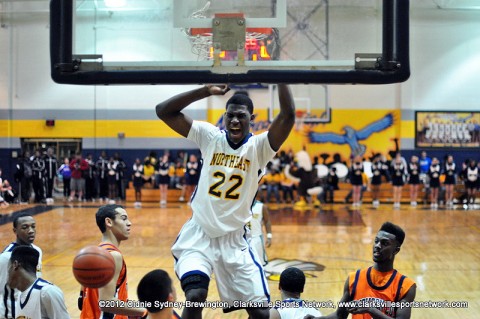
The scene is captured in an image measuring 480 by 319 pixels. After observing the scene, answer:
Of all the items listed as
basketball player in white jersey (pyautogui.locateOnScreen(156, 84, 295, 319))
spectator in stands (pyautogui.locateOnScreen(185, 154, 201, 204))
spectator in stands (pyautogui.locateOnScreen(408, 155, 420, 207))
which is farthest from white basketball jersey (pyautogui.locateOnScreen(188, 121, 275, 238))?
spectator in stands (pyautogui.locateOnScreen(408, 155, 420, 207))

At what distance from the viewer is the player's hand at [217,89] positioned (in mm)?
3893

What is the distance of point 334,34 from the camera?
166 inches

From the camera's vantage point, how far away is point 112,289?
4.19 m

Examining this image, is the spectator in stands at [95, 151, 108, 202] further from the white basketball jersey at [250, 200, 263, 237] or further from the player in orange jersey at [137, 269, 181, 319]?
the player in orange jersey at [137, 269, 181, 319]

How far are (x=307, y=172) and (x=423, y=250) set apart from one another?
8.63 m

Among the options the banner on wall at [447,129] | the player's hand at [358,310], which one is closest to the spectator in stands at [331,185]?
the banner on wall at [447,129]

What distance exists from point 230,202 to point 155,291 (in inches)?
49.2

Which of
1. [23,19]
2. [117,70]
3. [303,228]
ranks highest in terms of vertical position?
[23,19]

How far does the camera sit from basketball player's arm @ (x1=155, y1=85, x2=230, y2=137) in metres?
3.97

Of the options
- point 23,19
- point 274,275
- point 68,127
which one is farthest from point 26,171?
point 274,275

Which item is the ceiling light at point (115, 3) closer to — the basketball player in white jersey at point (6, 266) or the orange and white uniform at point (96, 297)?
the orange and white uniform at point (96, 297)

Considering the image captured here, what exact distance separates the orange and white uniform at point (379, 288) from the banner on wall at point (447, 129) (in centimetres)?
1891

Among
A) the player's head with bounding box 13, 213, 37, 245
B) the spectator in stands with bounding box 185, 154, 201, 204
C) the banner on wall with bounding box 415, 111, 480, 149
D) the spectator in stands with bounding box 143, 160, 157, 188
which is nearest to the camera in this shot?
the player's head with bounding box 13, 213, 37, 245

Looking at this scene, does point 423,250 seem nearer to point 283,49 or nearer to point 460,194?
point 283,49
